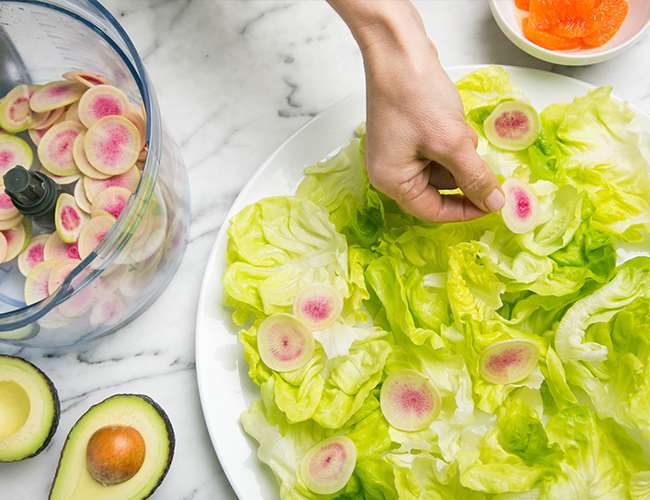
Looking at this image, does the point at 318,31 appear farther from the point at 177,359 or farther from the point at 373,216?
the point at 177,359

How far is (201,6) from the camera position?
1.68 meters

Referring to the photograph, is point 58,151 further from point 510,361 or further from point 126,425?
point 510,361

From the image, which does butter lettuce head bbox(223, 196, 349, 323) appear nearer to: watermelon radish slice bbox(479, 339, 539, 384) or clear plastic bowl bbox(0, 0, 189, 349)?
clear plastic bowl bbox(0, 0, 189, 349)

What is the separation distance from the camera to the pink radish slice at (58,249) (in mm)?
1462

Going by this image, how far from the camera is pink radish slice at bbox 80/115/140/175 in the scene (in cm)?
146

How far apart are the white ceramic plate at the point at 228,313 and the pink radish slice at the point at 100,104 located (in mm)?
273

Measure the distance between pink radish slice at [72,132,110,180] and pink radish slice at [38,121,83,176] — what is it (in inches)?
0.8

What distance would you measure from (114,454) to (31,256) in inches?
15.7

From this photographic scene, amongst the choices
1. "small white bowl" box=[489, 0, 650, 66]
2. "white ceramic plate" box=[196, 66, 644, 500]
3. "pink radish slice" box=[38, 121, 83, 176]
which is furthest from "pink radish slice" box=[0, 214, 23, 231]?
"small white bowl" box=[489, 0, 650, 66]

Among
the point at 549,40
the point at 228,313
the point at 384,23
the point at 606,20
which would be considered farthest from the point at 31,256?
the point at 606,20

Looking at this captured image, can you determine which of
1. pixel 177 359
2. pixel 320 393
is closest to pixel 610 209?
pixel 320 393

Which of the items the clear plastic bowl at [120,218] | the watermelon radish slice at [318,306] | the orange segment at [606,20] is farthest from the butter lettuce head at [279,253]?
the orange segment at [606,20]

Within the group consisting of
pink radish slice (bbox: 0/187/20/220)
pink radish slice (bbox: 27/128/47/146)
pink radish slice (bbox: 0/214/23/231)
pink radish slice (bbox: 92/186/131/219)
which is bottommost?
pink radish slice (bbox: 0/214/23/231)

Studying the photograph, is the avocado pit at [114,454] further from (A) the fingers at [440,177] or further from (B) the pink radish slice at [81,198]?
(A) the fingers at [440,177]
